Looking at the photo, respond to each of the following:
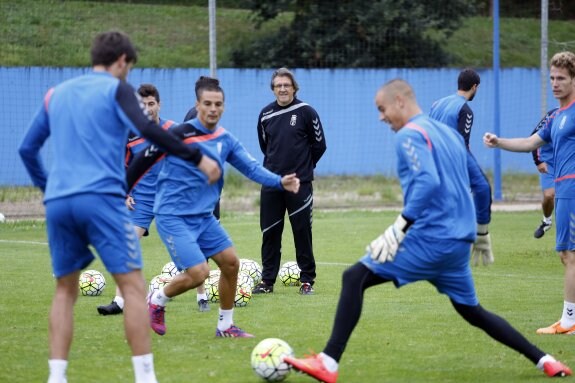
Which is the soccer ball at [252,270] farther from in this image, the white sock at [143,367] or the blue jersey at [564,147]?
the white sock at [143,367]

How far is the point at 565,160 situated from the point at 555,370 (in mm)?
2426

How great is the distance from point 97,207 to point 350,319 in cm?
176

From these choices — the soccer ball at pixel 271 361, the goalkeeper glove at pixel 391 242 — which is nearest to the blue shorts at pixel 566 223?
the goalkeeper glove at pixel 391 242

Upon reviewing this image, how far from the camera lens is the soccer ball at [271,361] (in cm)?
636

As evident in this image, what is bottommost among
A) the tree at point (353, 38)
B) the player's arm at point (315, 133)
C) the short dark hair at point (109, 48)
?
the player's arm at point (315, 133)

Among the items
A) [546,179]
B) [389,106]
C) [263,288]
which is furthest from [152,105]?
[546,179]

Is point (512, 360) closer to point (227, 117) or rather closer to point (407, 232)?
point (407, 232)

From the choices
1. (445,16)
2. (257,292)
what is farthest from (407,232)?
(445,16)

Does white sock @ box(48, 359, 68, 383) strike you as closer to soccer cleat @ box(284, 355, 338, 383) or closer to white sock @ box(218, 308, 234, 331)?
soccer cleat @ box(284, 355, 338, 383)

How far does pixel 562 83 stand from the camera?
26.6 ft

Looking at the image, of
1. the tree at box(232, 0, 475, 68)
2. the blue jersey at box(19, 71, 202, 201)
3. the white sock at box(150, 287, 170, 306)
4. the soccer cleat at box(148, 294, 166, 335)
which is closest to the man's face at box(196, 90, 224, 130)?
the white sock at box(150, 287, 170, 306)

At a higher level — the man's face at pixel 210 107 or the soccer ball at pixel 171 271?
the man's face at pixel 210 107

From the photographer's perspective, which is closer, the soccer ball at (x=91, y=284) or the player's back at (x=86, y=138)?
the player's back at (x=86, y=138)

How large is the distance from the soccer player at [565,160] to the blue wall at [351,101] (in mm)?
16733
